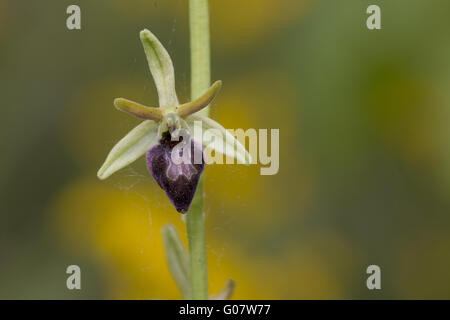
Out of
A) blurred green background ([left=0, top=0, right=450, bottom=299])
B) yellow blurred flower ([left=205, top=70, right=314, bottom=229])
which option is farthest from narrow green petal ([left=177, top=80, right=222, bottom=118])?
yellow blurred flower ([left=205, top=70, right=314, bottom=229])

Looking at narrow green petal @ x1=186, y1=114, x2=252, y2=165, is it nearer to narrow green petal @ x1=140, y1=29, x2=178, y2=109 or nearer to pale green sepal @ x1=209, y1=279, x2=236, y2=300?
narrow green petal @ x1=140, y1=29, x2=178, y2=109

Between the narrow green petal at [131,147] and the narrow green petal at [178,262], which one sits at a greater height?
the narrow green petal at [131,147]

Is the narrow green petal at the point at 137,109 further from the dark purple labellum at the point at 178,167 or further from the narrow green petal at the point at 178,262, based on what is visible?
the narrow green petal at the point at 178,262

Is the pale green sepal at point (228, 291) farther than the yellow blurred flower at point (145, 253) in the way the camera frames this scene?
No

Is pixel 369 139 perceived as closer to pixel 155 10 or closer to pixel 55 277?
pixel 155 10

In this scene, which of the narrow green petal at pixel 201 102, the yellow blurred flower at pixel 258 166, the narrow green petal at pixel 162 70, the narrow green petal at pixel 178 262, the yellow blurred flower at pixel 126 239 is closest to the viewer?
the narrow green petal at pixel 201 102

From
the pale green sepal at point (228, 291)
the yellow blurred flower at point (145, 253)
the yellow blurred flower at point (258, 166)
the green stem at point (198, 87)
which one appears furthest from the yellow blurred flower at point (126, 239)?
the green stem at point (198, 87)

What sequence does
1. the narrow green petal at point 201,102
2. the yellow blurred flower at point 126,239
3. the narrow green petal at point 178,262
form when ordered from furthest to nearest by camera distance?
1. the yellow blurred flower at point 126,239
2. the narrow green petal at point 178,262
3. the narrow green petal at point 201,102

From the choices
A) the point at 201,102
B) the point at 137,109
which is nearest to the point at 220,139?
the point at 201,102
